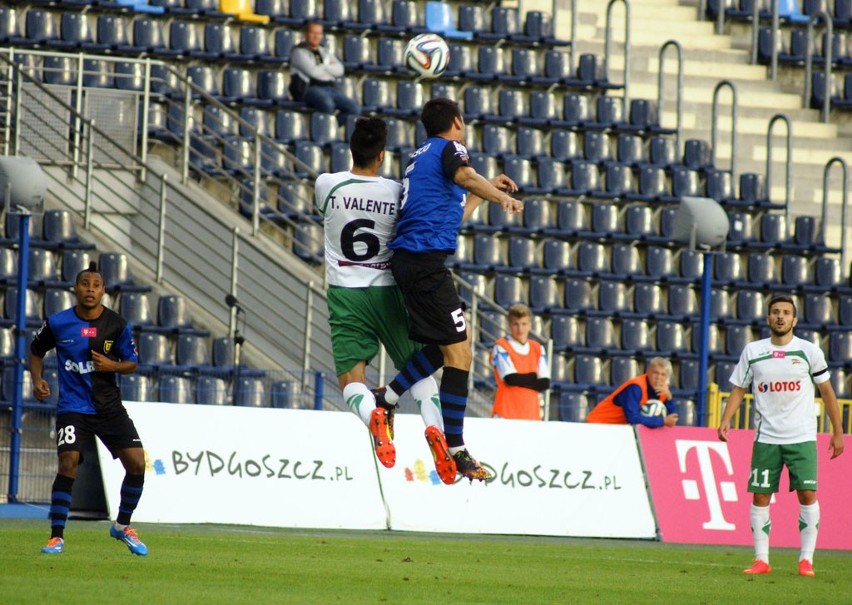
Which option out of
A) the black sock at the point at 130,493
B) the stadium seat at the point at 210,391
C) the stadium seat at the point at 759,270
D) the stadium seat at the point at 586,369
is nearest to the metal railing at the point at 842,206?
the stadium seat at the point at 759,270

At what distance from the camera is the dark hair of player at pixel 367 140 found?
Answer: 917cm

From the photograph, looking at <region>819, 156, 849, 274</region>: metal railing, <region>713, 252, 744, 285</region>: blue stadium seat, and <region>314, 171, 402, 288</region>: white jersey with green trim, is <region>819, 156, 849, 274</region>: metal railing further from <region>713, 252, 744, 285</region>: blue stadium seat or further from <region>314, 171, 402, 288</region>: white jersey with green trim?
<region>314, 171, 402, 288</region>: white jersey with green trim

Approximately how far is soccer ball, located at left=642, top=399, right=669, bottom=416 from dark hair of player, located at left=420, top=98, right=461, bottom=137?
21.5ft

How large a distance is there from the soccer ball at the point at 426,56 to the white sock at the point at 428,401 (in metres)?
5.47

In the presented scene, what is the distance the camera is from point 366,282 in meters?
9.38

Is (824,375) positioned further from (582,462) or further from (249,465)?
(249,465)

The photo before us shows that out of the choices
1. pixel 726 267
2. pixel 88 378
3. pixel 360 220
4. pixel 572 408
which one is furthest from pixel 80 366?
pixel 726 267

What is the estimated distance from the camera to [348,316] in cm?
943

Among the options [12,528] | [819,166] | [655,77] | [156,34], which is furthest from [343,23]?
[12,528]

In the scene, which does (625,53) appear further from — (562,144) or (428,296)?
(428,296)

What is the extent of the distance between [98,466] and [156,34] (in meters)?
8.83

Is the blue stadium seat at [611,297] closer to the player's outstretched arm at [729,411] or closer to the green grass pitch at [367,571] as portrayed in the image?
the green grass pitch at [367,571]

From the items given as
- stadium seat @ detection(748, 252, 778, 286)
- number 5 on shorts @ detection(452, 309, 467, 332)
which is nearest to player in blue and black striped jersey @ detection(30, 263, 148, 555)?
number 5 on shorts @ detection(452, 309, 467, 332)

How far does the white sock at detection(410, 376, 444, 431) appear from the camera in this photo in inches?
370
